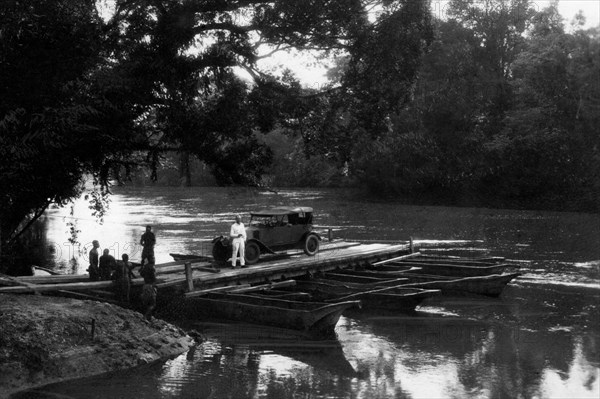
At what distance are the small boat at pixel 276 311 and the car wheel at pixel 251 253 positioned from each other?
274 cm

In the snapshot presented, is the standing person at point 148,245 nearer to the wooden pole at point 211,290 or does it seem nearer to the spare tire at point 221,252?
the wooden pole at point 211,290

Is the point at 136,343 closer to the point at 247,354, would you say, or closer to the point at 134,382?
the point at 134,382

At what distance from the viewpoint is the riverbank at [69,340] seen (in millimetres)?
12109

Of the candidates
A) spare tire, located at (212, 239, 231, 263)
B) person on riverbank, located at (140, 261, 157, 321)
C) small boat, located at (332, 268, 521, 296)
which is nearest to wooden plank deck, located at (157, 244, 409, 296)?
person on riverbank, located at (140, 261, 157, 321)

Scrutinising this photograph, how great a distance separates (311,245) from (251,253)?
9.04ft

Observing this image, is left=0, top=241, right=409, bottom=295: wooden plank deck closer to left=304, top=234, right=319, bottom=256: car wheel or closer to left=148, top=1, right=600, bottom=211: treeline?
left=304, top=234, right=319, bottom=256: car wheel

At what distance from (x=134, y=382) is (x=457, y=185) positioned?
53.7m

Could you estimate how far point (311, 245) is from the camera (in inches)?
891

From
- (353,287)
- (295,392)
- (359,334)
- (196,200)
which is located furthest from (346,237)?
(196,200)

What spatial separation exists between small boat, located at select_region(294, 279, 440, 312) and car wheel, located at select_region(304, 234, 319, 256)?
2238mm

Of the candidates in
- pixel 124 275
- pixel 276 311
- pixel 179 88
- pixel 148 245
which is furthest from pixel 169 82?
pixel 276 311

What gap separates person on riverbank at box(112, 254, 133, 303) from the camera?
648 inches

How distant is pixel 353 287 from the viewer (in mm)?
20125

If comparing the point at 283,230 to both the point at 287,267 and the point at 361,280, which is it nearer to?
the point at 287,267
